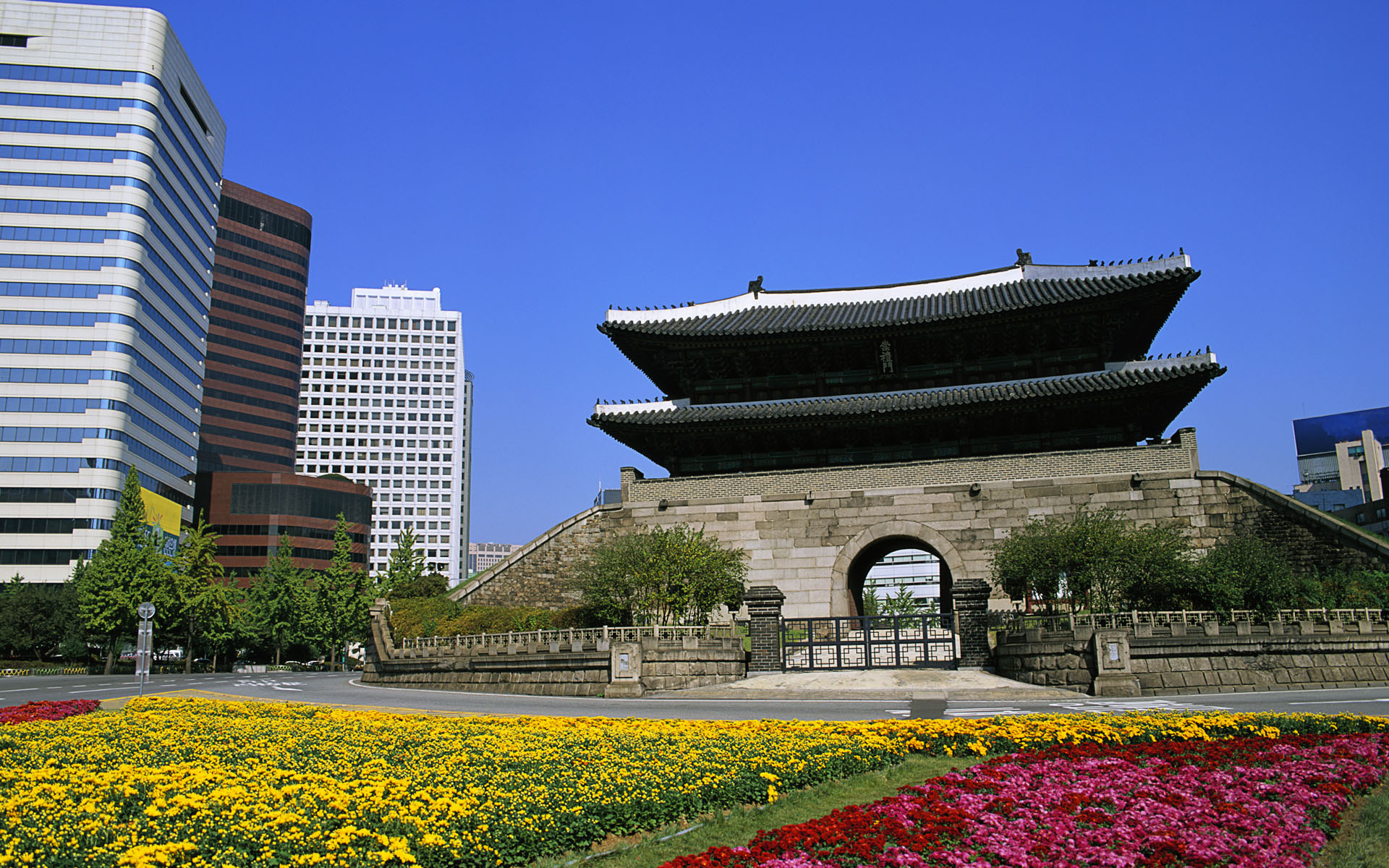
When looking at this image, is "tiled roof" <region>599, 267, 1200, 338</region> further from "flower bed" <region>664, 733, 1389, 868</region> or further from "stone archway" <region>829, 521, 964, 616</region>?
"flower bed" <region>664, 733, 1389, 868</region>

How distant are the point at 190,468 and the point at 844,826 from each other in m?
93.1

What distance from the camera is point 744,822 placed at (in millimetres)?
9039

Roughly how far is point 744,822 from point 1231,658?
694 inches

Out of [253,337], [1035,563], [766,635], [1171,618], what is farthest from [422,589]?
[253,337]

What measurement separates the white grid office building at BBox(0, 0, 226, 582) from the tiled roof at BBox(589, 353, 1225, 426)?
53.9 m

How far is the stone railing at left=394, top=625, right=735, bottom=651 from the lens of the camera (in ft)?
83.1

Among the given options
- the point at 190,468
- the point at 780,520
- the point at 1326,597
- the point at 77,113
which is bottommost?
the point at 1326,597

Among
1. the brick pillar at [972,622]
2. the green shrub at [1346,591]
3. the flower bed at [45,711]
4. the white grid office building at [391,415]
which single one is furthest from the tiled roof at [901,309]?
the white grid office building at [391,415]

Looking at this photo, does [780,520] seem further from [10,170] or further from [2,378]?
[10,170]

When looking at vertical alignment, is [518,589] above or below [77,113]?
below

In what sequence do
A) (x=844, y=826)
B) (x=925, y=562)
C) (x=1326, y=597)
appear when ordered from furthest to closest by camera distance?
(x=925, y=562) < (x=1326, y=597) < (x=844, y=826)

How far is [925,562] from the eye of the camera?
10731cm

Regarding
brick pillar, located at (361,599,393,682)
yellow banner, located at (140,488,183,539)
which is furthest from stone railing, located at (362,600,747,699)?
yellow banner, located at (140,488,183,539)

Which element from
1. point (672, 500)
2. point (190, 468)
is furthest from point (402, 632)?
point (190, 468)
